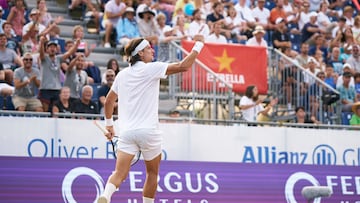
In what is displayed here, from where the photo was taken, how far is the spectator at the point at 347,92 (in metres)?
19.8

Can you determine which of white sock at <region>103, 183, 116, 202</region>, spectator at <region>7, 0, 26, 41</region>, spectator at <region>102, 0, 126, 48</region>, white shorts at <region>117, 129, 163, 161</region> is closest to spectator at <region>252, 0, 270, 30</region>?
spectator at <region>102, 0, 126, 48</region>

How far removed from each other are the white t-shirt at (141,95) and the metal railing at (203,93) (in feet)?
21.5

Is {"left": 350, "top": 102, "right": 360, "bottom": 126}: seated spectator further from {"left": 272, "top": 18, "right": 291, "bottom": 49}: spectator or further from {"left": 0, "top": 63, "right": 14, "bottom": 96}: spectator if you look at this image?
{"left": 0, "top": 63, "right": 14, "bottom": 96}: spectator

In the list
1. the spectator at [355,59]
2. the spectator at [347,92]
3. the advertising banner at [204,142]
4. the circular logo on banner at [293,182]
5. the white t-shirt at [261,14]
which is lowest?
the circular logo on banner at [293,182]

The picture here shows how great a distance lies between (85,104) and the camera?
1628cm

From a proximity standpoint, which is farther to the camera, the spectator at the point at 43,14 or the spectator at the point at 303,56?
the spectator at the point at 303,56

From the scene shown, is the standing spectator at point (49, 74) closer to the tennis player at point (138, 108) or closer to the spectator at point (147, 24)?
the spectator at point (147, 24)

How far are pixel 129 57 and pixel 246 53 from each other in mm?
8655

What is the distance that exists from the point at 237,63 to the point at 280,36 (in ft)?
8.72

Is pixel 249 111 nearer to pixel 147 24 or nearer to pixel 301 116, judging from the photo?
pixel 301 116

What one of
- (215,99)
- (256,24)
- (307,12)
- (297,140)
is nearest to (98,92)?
(215,99)

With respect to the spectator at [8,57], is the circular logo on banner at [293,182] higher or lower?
lower

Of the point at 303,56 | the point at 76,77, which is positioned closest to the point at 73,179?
the point at 76,77

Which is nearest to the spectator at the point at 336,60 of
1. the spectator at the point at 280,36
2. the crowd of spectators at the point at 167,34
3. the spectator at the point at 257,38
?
the crowd of spectators at the point at 167,34
